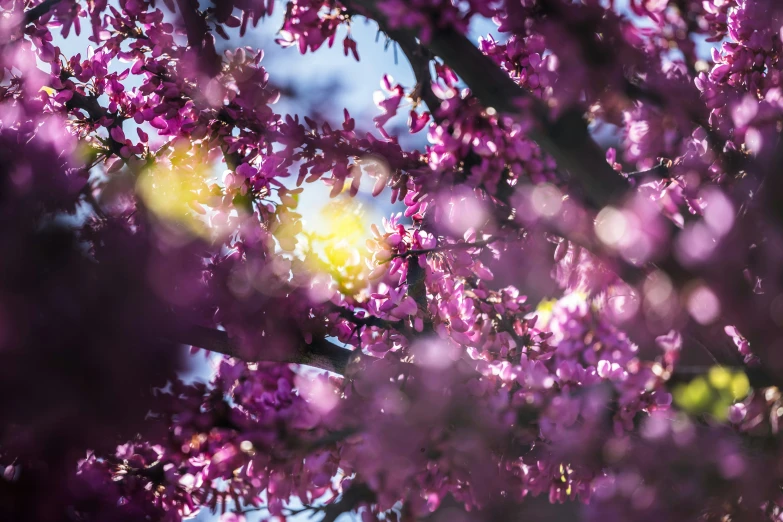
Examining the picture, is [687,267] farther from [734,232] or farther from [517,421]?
[517,421]

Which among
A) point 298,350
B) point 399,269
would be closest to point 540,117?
point 399,269

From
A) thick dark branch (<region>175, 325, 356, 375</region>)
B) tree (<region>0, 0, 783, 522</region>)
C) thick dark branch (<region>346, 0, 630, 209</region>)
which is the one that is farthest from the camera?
thick dark branch (<region>175, 325, 356, 375</region>)

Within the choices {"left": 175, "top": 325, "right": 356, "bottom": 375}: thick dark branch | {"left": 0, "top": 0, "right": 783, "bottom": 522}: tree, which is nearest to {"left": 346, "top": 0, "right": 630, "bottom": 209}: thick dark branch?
{"left": 0, "top": 0, "right": 783, "bottom": 522}: tree

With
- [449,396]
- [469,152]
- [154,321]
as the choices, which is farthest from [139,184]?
[449,396]

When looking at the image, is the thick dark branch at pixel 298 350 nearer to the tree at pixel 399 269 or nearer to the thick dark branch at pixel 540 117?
the tree at pixel 399 269

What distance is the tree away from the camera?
1562 millimetres

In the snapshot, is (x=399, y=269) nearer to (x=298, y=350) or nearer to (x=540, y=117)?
(x=298, y=350)

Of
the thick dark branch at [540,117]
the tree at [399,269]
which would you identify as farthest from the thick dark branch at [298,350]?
the thick dark branch at [540,117]

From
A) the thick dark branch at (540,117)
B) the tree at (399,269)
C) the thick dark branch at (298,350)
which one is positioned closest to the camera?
the tree at (399,269)

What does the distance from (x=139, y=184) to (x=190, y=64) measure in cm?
64

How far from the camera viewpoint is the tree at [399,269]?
1.56 meters

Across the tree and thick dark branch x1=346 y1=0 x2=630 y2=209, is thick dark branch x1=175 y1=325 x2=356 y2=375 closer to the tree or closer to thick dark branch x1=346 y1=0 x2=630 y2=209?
the tree

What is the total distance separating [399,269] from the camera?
9.32 feet

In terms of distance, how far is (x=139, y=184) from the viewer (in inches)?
100
